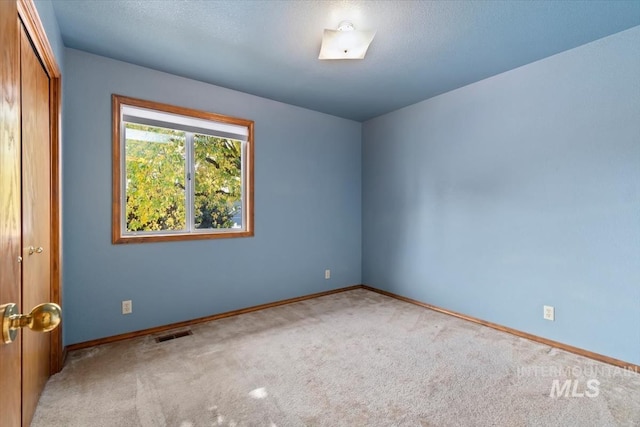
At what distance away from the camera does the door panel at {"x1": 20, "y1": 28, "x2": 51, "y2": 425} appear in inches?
58.7

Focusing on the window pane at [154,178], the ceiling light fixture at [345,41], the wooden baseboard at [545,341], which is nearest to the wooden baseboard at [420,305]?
the wooden baseboard at [545,341]

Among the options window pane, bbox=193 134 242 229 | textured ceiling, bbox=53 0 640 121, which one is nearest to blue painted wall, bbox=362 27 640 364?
textured ceiling, bbox=53 0 640 121

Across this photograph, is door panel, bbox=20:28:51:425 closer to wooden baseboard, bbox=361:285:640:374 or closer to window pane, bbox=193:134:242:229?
window pane, bbox=193:134:242:229

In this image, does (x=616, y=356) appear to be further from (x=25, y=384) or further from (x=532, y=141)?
(x=25, y=384)

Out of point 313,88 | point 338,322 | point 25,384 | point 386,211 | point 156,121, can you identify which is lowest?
point 338,322

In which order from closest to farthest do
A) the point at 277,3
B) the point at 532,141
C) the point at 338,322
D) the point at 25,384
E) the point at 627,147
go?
the point at 25,384, the point at 277,3, the point at 627,147, the point at 532,141, the point at 338,322

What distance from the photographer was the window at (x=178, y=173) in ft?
8.91

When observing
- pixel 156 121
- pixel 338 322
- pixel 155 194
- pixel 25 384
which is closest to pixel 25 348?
pixel 25 384

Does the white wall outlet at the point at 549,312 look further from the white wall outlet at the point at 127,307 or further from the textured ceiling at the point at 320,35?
the white wall outlet at the point at 127,307

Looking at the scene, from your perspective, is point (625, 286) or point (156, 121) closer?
point (625, 286)

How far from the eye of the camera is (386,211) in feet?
13.3

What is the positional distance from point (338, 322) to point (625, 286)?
2.26 m

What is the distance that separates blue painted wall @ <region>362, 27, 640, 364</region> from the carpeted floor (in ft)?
1.30

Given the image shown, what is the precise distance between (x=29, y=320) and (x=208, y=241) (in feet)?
8.37
